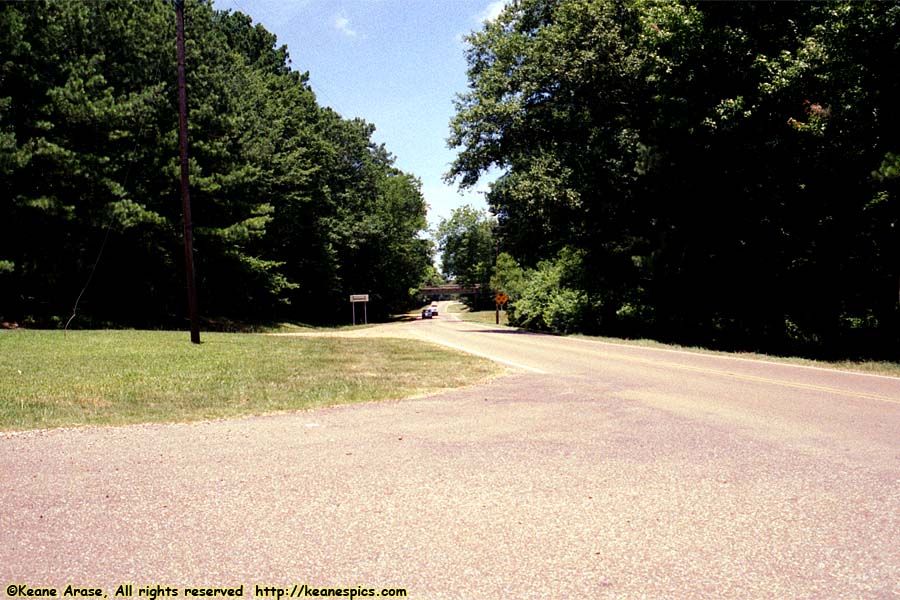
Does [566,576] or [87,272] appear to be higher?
[87,272]

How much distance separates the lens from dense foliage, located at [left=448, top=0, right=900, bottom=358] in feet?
55.7

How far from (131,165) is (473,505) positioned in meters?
27.8

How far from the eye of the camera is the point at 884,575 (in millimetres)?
3295

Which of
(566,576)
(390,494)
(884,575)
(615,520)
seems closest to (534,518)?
(615,520)

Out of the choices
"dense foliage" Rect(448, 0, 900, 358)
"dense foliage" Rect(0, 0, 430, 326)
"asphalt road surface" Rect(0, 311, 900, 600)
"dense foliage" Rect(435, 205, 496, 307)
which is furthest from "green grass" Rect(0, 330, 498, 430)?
"dense foliage" Rect(435, 205, 496, 307)

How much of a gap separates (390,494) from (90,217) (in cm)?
2464

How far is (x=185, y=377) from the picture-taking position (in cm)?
1104

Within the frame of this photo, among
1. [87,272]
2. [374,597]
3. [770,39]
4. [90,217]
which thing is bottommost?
[374,597]

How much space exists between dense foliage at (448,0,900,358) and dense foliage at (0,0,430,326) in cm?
1373

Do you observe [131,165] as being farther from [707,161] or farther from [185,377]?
[707,161]

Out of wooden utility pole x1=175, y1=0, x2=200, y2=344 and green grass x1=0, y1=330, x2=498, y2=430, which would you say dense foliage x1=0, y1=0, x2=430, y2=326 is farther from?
green grass x1=0, y1=330, x2=498, y2=430

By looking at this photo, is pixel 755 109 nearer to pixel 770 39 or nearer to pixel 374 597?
pixel 770 39

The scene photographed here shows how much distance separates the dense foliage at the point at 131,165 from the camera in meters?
23.0

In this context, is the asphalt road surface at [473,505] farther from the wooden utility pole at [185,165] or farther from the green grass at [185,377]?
the wooden utility pole at [185,165]
